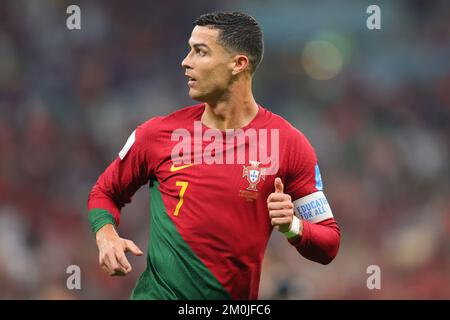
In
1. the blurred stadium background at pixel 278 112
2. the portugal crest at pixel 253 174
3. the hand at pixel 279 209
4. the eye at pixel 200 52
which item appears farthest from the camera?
the blurred stadium background at pixel 278 112

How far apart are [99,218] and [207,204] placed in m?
0.64

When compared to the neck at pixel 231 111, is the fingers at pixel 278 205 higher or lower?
lower

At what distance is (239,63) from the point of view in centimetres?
471

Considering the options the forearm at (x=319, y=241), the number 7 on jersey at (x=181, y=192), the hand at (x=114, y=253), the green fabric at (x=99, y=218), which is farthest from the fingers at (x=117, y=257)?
the forearm at (x=319, y=241)

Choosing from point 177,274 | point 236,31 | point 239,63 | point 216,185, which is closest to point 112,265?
point 177,274

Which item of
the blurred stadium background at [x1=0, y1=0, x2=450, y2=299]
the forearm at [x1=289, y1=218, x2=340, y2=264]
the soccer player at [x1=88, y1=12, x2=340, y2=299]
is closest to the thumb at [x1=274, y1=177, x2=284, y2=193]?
the soccer player at [x1=88, y1=12, x2=340, y2=299]

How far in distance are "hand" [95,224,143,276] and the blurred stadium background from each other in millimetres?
4404

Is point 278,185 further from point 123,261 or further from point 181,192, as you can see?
point 123,261

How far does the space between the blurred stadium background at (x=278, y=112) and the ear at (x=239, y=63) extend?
421cm

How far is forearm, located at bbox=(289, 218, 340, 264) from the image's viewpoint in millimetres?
4365

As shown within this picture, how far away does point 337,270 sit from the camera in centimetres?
906

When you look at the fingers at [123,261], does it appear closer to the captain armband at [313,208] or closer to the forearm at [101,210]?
the forearm at [101,210]

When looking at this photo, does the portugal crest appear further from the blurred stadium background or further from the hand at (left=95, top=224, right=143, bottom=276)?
the blurred stadium background

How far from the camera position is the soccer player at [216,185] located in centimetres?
443
